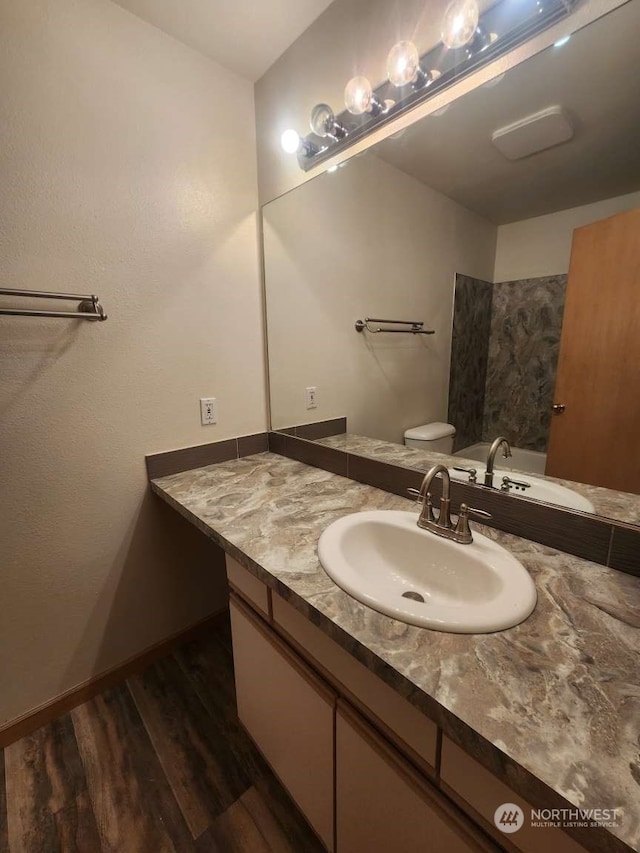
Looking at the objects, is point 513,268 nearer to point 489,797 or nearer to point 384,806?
point 489,797

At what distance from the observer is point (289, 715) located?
37.4 inches

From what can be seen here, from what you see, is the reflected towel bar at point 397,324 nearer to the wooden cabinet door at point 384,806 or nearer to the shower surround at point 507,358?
the shower surround at point 507,358

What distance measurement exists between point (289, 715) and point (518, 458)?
0.92 metres

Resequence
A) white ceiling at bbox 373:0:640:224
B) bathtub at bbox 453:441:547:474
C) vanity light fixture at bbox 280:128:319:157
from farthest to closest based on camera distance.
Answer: vanity light fixture at bbox 280:128:319:157 < bathtub at bbox 453:441:547:474 < white ceiling at bbox 373:0:640:224

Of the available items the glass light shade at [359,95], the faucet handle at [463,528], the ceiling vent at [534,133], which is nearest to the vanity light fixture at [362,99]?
the glass light shade at [359,95]

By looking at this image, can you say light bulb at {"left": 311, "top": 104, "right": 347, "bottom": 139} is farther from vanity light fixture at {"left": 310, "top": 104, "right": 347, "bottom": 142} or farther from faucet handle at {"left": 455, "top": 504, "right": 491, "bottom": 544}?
faucet handle at {"left": 455, "top": 504, "right": 491, "bottom": 544}

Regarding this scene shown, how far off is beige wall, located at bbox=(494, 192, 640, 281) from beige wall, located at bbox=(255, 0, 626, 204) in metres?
0.37

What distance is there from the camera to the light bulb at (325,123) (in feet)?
4.10

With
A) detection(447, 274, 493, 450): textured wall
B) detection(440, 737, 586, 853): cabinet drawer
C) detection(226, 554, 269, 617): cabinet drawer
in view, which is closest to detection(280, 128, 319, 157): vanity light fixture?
detection(447, 274, 493, 450): textured wall

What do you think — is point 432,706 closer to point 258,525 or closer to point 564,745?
point 564,745

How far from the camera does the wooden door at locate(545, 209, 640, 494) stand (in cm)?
79

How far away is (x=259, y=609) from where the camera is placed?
100 centimetres

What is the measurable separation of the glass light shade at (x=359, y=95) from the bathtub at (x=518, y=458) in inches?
43.8

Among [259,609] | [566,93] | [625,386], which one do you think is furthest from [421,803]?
[566,93]
